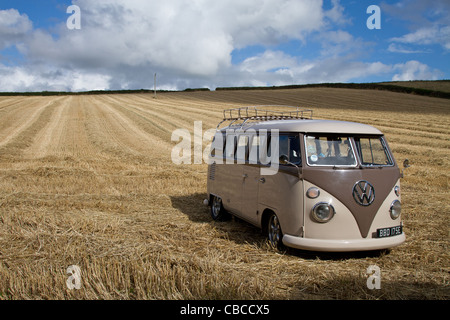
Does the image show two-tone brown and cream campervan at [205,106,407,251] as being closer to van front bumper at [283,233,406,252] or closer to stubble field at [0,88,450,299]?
van front bumper at [283,233,406,252]

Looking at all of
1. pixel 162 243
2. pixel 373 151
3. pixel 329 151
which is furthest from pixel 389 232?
pixel 162 243

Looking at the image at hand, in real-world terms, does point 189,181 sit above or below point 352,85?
below

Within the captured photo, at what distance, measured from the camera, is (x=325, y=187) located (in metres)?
5.92

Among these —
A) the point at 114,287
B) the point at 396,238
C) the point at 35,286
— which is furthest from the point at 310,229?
the point at 35,286

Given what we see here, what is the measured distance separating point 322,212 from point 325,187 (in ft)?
1.17

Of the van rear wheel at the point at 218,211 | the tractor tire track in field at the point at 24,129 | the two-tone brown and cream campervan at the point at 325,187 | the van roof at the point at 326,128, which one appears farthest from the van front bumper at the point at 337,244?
the tractor tire track in field at the point at 24,129

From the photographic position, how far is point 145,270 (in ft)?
16.6

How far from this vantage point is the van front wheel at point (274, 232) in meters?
6.43

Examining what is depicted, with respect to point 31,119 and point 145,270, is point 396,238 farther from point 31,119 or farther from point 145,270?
point 31,119

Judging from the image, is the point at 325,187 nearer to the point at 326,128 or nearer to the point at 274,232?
the point at 326,128

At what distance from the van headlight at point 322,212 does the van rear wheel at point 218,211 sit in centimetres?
301

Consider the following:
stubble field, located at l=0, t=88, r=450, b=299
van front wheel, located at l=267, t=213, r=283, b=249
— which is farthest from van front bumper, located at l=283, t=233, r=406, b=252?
van front wheel, located at l=267, t=213, r=283, b=249
